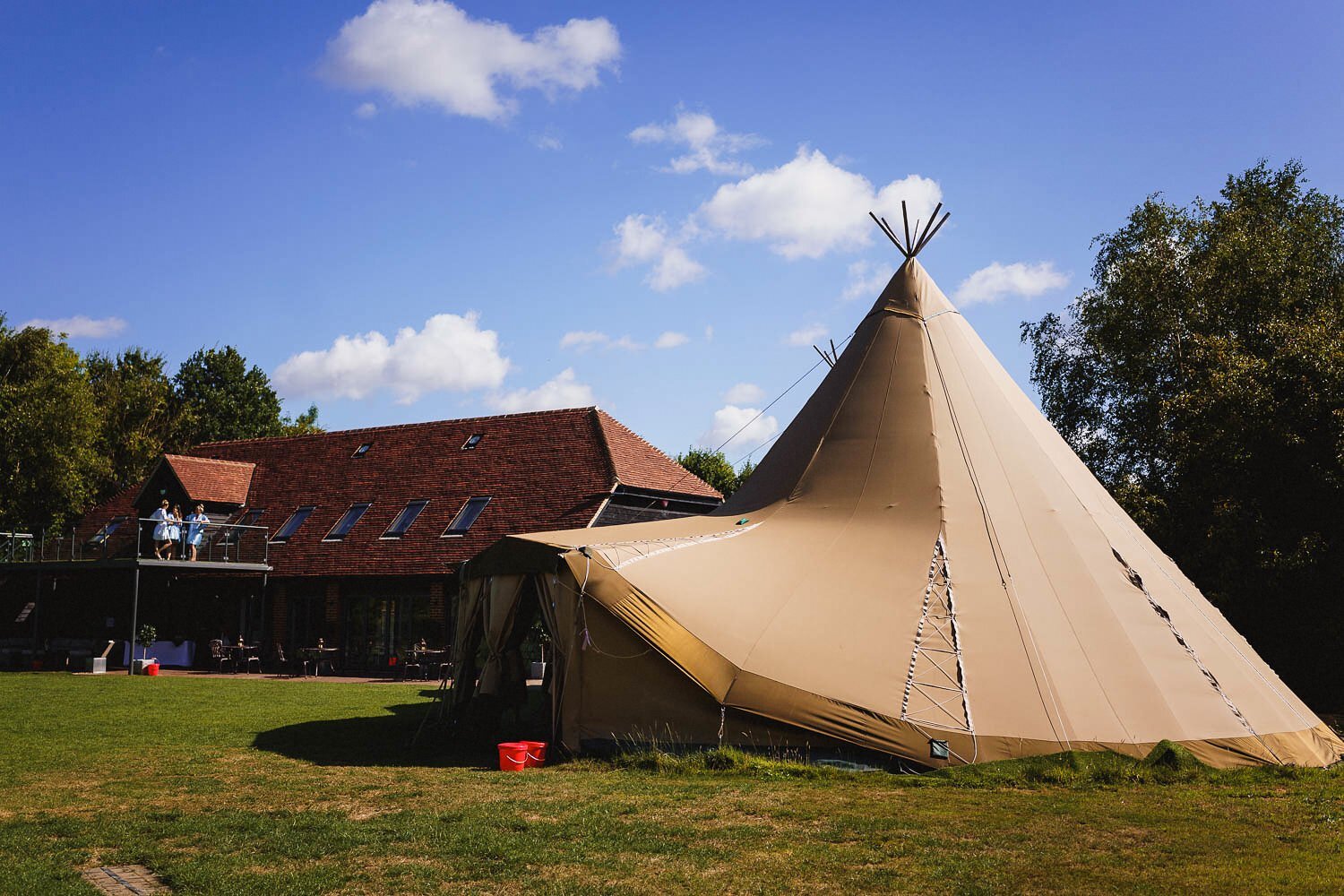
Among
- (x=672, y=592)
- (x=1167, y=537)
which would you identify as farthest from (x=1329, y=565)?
(x=672, y=592)

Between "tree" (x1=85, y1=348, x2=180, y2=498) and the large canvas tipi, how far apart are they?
33.3 meters

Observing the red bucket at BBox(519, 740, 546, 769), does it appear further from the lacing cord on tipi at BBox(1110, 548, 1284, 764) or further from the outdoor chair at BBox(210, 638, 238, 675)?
the outdoor chair at BBox(210, 638, 238, 675)

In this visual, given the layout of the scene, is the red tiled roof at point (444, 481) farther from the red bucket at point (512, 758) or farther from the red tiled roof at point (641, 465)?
the red bucket at point (512, 758)

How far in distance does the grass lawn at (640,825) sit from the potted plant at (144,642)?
13.7 m

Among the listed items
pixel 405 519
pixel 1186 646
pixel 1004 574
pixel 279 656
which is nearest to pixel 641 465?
pixel 405 519

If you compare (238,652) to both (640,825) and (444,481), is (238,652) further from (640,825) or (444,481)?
(640,825)

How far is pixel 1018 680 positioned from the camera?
30.6 ft

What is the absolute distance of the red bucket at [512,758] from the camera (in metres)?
9.57

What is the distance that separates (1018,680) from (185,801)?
6.76 metres

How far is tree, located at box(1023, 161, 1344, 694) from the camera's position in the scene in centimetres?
1695

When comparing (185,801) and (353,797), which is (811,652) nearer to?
(353,797)

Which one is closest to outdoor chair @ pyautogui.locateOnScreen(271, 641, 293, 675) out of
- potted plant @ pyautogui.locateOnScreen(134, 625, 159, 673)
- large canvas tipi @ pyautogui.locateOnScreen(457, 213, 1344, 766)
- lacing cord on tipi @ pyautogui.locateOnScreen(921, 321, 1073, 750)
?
potted plant @ pyautogui.locateOnScreen(134, 625, 159, 673)

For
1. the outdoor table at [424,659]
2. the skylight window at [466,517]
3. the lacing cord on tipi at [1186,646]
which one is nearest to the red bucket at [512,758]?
the lacing cord on tipi at [1186,646]

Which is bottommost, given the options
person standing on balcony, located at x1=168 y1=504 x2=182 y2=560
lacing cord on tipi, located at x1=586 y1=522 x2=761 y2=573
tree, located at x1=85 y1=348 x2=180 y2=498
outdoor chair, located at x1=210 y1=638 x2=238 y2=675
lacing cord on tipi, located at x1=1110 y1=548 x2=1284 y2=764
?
outdoor chair, located at x1=210 y1=638 x2=238 y2=675
